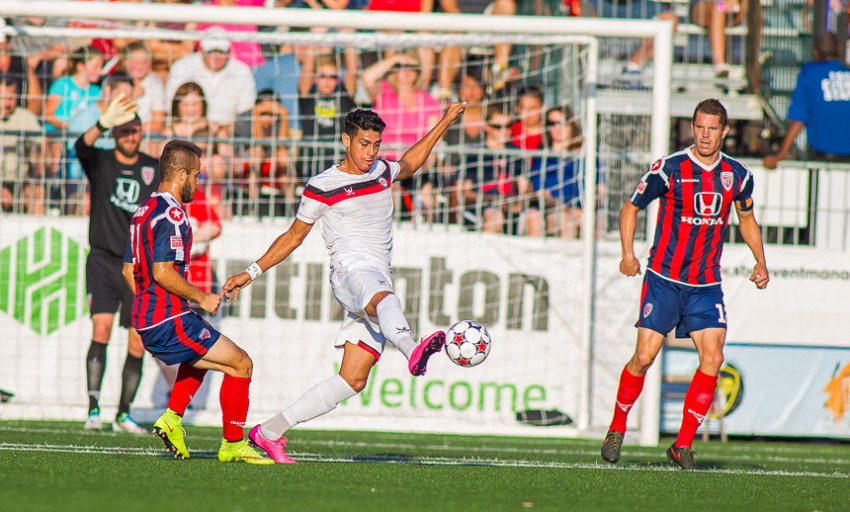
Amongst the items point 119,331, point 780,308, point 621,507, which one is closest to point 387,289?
point 621,507

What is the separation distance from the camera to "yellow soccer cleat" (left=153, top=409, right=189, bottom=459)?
571 centimetres

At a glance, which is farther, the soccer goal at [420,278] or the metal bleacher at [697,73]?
the metal bleacher at [697,73]

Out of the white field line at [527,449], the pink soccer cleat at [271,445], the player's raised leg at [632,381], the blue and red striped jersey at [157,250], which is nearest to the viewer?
the blue and red striped jersey at [157,250]

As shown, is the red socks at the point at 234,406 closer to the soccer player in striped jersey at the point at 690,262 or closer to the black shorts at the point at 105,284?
the soccer player in striped jersey at the point at 690,262

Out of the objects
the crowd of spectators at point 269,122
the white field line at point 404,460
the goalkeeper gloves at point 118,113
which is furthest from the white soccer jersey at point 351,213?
the crowd of spectators at point 269,122

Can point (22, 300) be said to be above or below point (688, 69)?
below

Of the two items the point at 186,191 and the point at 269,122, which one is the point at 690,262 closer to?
the point at 186,191

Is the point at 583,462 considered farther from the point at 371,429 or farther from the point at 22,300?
the point at 22,300

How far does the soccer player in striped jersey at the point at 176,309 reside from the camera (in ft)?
18.5

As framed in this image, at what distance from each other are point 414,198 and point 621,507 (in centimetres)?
607

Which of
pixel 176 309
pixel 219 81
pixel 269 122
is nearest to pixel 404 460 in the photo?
pixel 176 309

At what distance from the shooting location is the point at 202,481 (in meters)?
4.95

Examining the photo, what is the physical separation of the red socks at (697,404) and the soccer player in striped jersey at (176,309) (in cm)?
268

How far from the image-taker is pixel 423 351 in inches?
208
